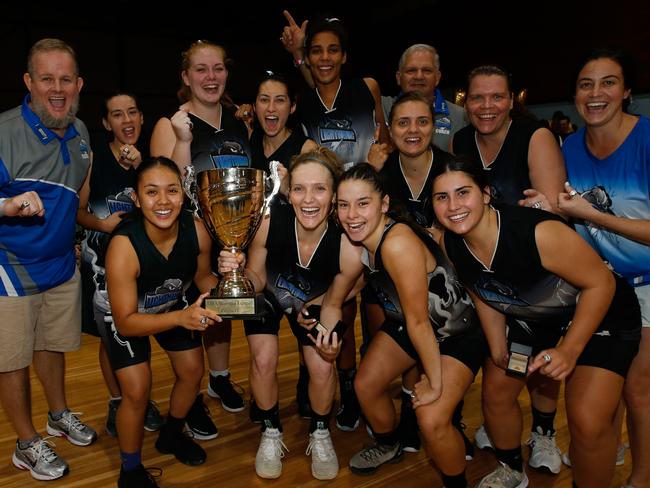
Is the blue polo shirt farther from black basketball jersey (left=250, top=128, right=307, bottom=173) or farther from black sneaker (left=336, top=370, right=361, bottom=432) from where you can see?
black sneaker (left=336, top=370, right=361, bottom=432)

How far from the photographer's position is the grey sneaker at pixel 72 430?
256 cm

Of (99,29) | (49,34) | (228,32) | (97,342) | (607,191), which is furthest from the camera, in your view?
(228,32)

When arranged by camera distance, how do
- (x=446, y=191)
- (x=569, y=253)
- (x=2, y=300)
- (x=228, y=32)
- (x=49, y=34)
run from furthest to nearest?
1. (x=228, y=32)
2. (x=49, y=34)
3. (x=2, y=300)
4. (x=446, y=191)
5. (x=569, y=253)

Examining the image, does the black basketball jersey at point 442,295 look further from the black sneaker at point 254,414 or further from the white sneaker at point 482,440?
the black sneaker at point 254,414

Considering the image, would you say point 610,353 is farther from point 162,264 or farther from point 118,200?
point 118,200

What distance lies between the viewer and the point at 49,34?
22.6 feet

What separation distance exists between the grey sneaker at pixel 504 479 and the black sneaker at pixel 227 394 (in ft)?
4.25

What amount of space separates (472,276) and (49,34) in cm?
685

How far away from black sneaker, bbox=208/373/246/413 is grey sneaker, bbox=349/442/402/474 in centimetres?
81

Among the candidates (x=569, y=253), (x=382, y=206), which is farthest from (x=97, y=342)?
(x=569, y=253)

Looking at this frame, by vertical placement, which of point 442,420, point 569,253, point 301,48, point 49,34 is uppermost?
point 49,34

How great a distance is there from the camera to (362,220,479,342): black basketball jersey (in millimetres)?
2027

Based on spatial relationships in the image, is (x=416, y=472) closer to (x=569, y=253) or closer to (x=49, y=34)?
(x=569, y=253)

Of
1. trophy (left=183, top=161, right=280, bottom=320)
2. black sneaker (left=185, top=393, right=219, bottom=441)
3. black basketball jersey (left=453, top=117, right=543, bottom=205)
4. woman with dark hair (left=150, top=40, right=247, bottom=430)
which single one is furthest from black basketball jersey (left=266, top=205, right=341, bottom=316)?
black sneaker (left=185, top=393, right=219, bottom=441)
